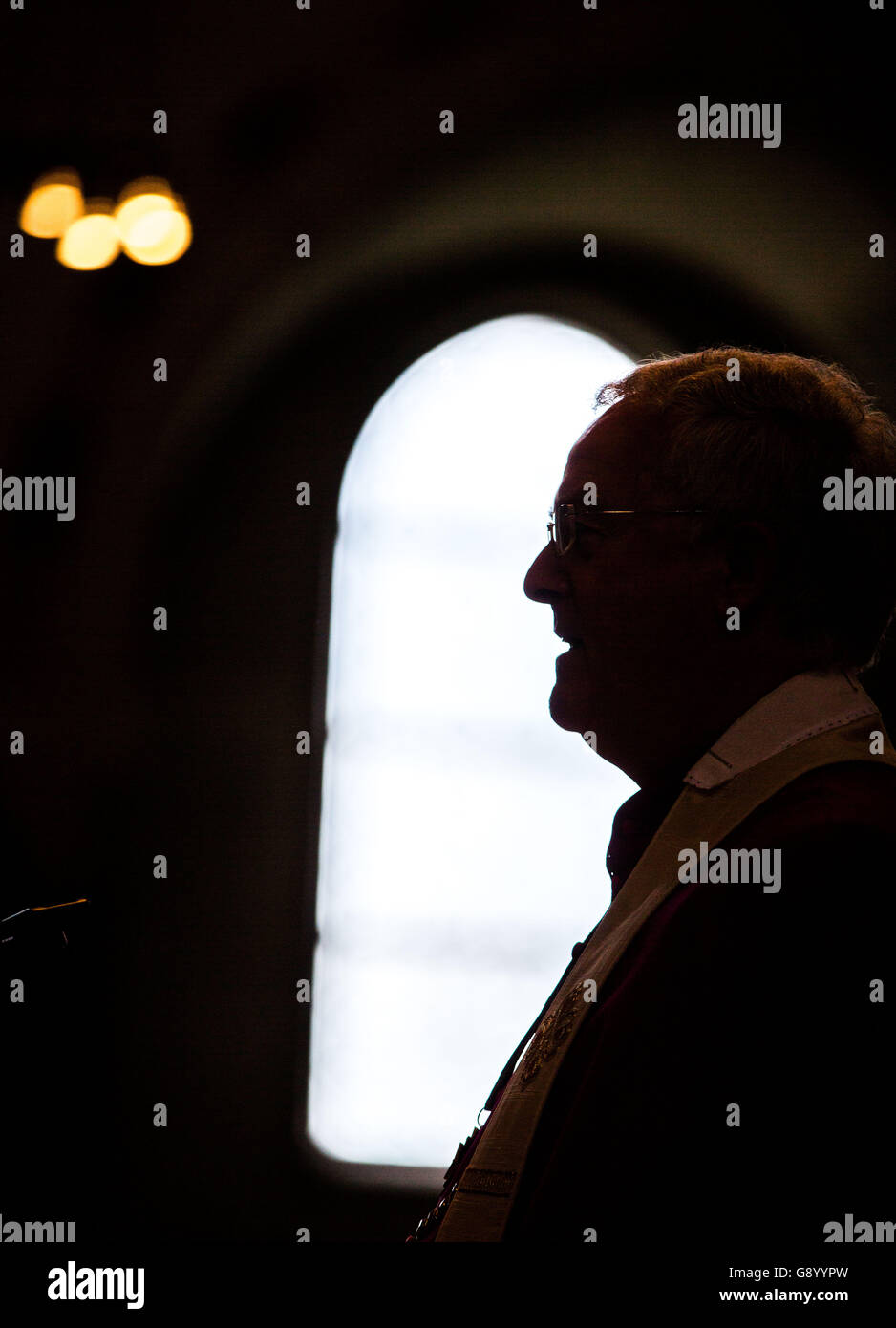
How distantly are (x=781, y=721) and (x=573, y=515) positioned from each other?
363mm

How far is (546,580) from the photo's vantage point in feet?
5.12

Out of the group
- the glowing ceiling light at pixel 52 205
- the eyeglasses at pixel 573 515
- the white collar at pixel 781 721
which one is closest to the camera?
the white collar at pixel 781 721

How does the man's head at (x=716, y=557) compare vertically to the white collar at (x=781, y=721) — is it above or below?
above

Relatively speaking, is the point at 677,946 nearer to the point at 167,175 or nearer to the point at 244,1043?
the point at 244,1043

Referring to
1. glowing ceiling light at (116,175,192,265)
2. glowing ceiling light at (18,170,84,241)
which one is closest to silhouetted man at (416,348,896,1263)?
glowing ceiling light at (116,175,192,265)

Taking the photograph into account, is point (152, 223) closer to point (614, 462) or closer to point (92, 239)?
point (92, 239)

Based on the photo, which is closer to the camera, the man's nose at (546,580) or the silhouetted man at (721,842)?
the silhouetted man at (721,842)

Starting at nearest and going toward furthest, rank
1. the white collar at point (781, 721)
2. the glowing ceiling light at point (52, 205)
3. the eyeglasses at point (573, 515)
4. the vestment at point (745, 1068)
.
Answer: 1. the vestment at point (745, 1068)
2. the white collar at point (781, 721)
3. the eyeglasses at point (573, 515)
4. the glowing ceiling light at point (52, 205)

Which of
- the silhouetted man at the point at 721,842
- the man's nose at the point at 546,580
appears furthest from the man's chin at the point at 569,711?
the man's nose at the point at 546,580

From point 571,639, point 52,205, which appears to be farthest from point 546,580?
point 52,205

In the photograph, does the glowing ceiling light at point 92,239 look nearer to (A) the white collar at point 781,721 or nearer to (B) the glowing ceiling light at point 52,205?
(B) the glowing ceiling light at point 52,205

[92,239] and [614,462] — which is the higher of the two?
[92,239]

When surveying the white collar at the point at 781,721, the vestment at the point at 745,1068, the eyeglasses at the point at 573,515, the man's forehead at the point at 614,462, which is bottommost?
the vestment at the point at 745,1068

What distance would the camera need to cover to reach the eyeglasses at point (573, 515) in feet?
4.83
